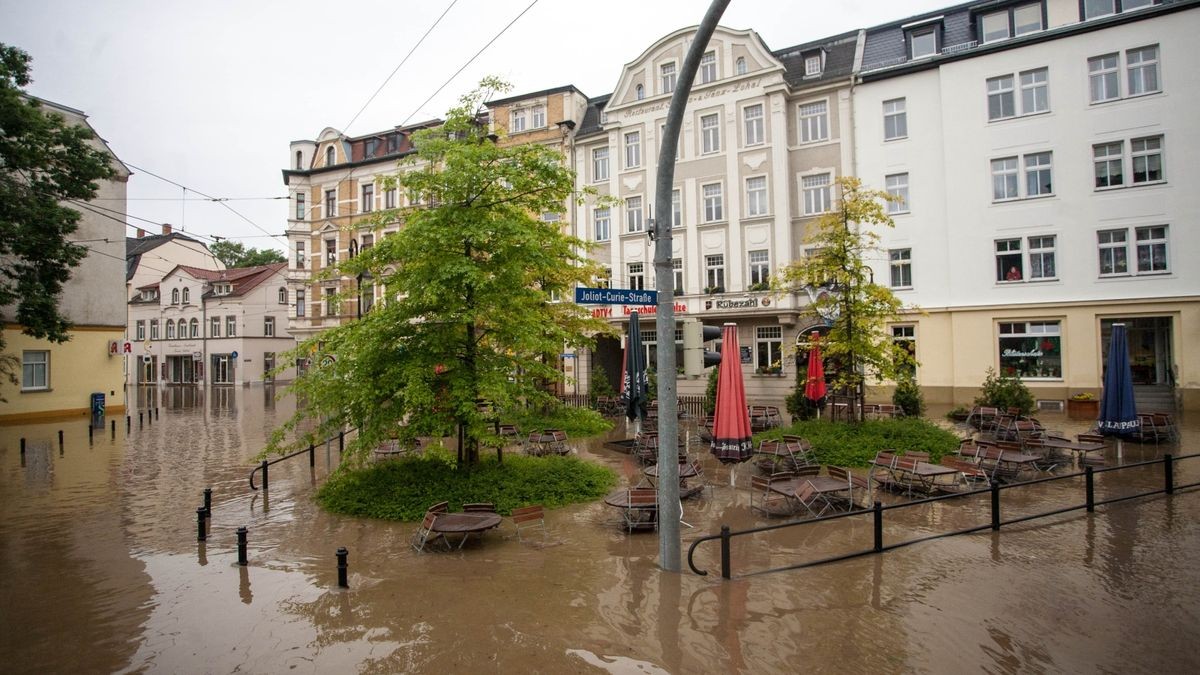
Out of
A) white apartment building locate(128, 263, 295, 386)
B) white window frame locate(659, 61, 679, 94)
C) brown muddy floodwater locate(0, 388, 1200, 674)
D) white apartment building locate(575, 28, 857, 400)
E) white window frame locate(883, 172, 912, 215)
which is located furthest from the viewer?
white apartment building locate(128, 263, 295, 386)

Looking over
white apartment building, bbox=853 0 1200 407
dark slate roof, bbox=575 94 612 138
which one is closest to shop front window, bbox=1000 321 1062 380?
white apartment building, bbox=853 0 1200 407

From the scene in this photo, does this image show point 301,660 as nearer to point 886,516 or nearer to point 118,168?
point 886,516

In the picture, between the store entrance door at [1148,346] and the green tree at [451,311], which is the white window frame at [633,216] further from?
the green tree at [451,311]

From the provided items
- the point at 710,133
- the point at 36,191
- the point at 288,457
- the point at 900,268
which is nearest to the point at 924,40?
the point at 710,133

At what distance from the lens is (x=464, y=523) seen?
28.7 ft

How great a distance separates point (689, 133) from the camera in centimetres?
2934

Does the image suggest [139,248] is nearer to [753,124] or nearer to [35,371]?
[35,371]

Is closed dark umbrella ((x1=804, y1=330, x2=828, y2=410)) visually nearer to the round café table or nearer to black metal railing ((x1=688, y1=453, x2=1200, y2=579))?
black metal railing ((x1=688, y1=453, x2=1200, y2=579))

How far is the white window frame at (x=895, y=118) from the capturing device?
85.5ft

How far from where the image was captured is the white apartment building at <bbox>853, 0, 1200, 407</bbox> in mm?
21703

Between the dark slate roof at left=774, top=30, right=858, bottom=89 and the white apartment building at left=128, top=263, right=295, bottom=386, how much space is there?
44158 mm

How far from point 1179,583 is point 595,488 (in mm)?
8182

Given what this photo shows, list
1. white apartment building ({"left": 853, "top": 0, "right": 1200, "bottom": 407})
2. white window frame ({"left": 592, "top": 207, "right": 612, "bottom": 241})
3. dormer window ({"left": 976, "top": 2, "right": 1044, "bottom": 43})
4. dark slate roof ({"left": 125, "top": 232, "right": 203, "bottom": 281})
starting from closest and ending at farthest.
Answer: white apartment building ({"left": 853, "top": 0, "right": 1200, "bottom": 407}) → dormer window ({"left": 976, "top": 2, "right": 1044, "bottom": 43}) → white window frame ({"left": 592, "top": 207, "right": 612, "bottom": 241}) → dark slate roof ({"left": 125, "top": 232, "right": 203, "bottom": 281})

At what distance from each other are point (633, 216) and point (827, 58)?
11.4 metres
